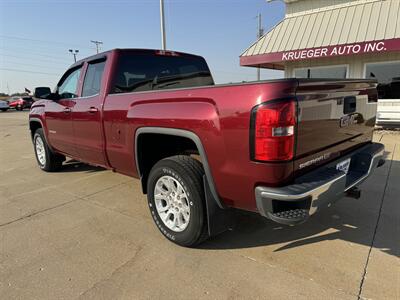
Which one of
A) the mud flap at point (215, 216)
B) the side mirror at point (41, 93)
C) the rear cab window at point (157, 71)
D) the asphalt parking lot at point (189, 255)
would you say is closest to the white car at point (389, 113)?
the asphalt parking lot at point (189, 255)

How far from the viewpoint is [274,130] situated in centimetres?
207

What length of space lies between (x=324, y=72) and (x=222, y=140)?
33.4 feet

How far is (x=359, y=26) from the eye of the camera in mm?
9258

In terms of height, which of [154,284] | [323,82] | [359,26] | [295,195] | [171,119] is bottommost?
[154,284]

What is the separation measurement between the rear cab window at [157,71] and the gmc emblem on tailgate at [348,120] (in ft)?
7.67

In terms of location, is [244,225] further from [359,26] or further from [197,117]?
[359,26]

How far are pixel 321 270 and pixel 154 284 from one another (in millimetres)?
1393

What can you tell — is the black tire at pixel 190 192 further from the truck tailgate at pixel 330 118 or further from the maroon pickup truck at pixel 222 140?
the truck tailgate at pixel 330 118

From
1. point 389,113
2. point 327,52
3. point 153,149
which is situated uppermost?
point 327,52

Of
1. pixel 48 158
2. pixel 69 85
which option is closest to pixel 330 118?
pixel 69 85

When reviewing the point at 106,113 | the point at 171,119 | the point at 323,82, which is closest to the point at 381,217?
the point at 323,82

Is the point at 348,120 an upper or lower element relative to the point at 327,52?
lower

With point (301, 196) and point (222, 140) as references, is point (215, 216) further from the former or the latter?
point (301, 196)

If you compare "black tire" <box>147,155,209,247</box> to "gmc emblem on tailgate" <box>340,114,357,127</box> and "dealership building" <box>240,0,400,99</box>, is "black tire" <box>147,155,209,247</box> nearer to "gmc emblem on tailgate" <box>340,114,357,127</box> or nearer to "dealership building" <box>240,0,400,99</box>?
"gmc emblem on tailgate" <box>340,114,357,127</box>
